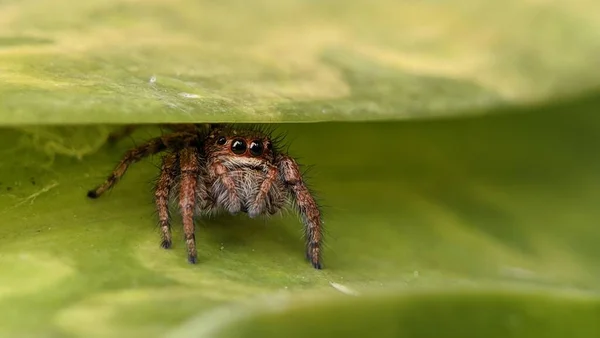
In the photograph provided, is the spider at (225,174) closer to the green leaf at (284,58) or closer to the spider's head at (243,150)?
the spider's head at (243,150)

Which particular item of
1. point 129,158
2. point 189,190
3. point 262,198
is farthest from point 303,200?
point 129,158

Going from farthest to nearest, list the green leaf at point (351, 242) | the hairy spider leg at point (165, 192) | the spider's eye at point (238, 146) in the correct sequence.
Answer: the spider's eye at point (238, 146), the hairy spider leg at point (165, 192), the green leaf at point (351, 242)

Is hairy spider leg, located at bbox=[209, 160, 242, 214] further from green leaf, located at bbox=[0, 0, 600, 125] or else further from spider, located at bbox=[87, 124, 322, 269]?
green leaf, located at bbox=[0, 0, 600, 125]

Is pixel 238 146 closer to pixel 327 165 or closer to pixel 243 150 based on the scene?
pixel 243 150

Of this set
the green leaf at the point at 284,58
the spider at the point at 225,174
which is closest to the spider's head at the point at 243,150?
the spider at the point at 225,174

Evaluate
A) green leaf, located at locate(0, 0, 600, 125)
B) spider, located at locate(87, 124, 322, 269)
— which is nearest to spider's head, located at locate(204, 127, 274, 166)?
spider, located at locate(87, 124, 322, 269)

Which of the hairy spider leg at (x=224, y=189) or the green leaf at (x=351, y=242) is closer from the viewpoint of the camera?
the green leaf at (x=351, y=242)

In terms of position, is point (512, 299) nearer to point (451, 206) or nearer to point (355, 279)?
point (355, 279)

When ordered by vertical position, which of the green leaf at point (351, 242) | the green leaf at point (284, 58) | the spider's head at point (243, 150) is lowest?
the green leaf at point (351, 242)
